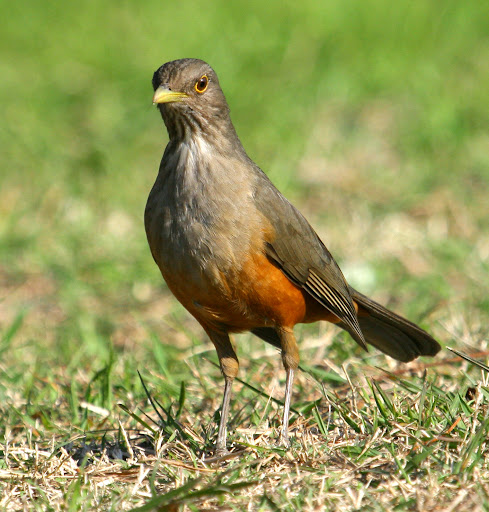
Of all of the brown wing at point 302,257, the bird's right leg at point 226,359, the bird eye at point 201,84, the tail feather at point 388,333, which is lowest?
the bird's right leg at point 226,359

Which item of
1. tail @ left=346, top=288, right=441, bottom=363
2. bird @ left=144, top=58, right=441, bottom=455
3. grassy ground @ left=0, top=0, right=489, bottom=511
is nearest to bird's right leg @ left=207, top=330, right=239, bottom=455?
bird @ left=144, top=58, right=441, bottom=455

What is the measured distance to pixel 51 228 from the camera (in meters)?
9.65

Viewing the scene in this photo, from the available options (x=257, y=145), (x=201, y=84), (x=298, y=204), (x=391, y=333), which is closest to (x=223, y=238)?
(x=201, y=84)

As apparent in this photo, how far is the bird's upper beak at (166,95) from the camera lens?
516 cm

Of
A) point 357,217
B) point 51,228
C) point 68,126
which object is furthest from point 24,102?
point 357,217

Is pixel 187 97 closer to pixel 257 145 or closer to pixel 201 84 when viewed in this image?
pixel 201 84

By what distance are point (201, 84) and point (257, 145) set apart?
18.6 feet

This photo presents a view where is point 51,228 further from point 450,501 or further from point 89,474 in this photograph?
point 450,501

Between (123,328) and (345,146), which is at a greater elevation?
(345,146)

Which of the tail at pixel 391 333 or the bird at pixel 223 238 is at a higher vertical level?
the bird at pixel 223 238

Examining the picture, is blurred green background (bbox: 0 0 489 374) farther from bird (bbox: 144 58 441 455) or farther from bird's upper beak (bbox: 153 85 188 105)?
bird's upper beak (bbox: 153 85 188 105)

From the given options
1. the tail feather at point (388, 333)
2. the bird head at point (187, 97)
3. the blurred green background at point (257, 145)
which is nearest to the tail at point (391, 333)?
the tail feather at point (388, 333)

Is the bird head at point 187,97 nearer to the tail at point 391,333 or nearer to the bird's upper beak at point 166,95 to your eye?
the bird's upper beak at point 166,95

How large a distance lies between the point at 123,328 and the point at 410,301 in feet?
8.57
